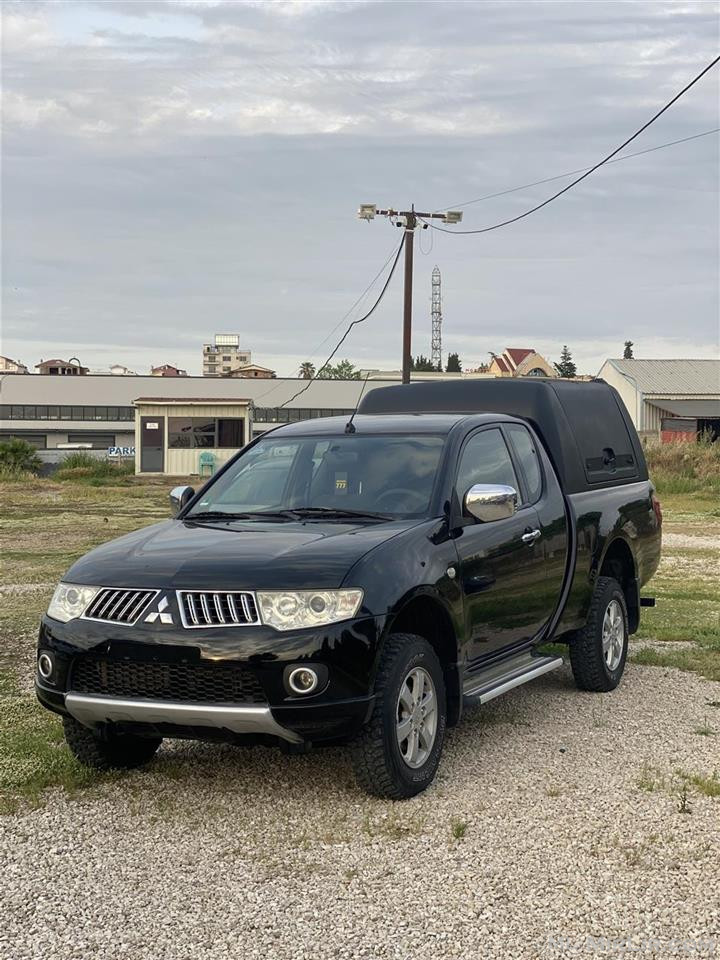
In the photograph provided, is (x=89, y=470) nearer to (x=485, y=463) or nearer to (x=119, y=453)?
(x=119, y=453)

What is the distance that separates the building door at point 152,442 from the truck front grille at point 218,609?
43526mm

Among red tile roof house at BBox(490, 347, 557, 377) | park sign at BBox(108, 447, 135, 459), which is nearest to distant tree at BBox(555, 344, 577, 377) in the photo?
red tile roof house at BBox(490, 347, 557, 377)

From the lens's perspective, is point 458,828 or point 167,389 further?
point 167,389

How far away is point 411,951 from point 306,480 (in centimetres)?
325

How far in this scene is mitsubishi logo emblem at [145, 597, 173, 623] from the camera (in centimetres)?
521

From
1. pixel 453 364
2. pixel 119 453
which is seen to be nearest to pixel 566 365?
pixel 453 364

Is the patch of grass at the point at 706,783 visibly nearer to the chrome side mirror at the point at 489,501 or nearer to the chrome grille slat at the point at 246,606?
the chrome side mirror at the point at 489,501

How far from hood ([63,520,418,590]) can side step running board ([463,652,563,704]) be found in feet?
3.09

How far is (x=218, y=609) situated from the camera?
520cm

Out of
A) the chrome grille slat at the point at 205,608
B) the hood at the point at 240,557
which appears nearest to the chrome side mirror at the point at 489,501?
the hood at the point at 240,557

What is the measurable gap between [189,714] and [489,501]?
1.98 metres

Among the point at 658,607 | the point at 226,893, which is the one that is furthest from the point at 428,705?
the point at 658,607

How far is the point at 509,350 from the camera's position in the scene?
12238 cm

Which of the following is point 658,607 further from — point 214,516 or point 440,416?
point 214,516
